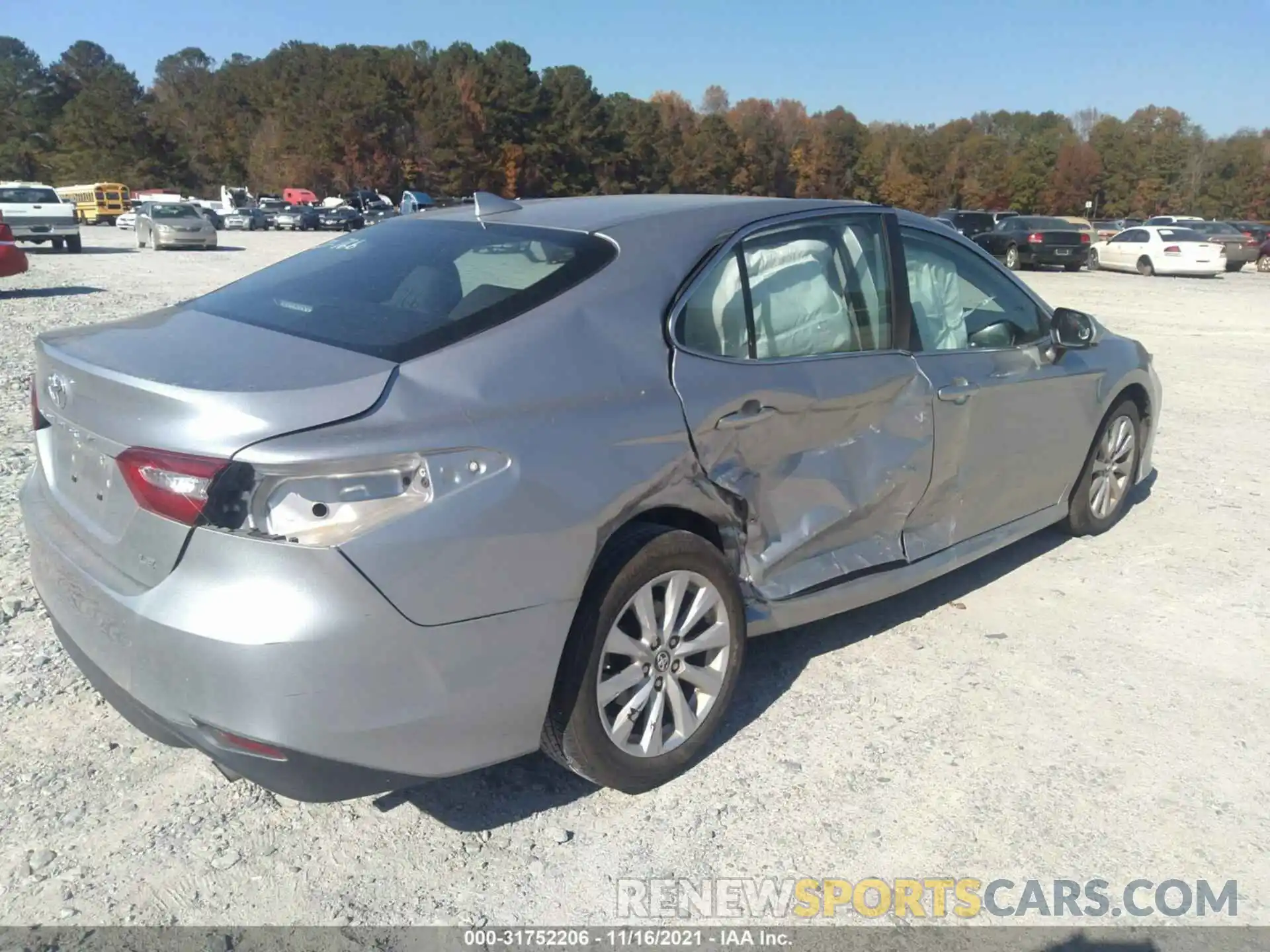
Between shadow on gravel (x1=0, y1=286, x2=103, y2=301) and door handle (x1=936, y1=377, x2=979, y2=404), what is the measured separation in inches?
633

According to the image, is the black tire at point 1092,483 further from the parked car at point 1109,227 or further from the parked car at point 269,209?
the parked car at point 269,209

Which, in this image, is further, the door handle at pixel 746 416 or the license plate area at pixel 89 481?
the door handle at pixel 746 416

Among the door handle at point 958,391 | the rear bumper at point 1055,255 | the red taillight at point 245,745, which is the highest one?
the door handle at point 958,391

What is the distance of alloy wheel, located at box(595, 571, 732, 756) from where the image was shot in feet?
9.59

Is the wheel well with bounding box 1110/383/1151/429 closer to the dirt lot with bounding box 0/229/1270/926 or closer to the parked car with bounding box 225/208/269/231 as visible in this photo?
the dirt lot with bounding box 0/229/1270/926

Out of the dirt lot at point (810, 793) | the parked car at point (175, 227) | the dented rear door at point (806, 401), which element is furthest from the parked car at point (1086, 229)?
the dented rear door at point (806, 401)

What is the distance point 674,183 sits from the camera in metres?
88.3

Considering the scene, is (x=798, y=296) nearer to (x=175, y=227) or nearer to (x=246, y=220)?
(x=175, y=227)

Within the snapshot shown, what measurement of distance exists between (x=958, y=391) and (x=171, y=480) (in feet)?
9.35

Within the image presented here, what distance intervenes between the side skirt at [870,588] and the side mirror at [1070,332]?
800 millimetres

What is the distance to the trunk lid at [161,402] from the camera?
7.75 feet

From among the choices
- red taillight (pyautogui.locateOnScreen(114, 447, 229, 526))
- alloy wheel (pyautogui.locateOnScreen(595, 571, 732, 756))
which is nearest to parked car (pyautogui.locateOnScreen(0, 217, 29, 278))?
red taillight (pyautogui.locateOnScreen(114, 447, 229, 526))

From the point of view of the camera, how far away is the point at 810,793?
3.11 meters

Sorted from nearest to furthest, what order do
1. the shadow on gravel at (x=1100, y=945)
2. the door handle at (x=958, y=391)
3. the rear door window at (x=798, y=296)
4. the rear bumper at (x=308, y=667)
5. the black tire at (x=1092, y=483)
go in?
the rear bumper at (x=308, y=667), the shadow on gravel at (x=1100, y=945), the rear door window at (x=798, y=296), the door handle at (x=958, y=391), the black tire at (x=1092, y=483)
